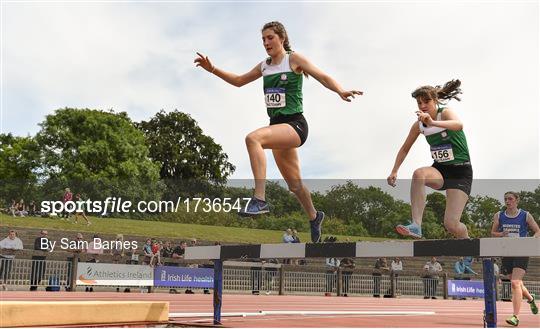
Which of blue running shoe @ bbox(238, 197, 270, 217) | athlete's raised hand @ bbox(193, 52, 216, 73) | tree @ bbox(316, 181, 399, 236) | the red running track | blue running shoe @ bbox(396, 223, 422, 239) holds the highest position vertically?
tree @ bbox(316, 181, 399, 236)

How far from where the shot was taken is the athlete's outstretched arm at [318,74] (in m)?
6.14

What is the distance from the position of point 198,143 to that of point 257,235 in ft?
86.1

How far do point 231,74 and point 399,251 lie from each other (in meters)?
2.78

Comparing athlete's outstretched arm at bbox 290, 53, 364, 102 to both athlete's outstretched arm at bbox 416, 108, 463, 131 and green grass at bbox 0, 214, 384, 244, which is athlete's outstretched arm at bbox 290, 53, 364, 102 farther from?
green grass at bbox 0, 214, 384, 244

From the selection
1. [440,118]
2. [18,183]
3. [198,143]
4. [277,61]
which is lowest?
[440,118]

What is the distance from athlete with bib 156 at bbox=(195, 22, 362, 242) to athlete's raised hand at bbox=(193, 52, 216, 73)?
456 mm

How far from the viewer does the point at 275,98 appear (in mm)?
6633

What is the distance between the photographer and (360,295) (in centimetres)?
2603

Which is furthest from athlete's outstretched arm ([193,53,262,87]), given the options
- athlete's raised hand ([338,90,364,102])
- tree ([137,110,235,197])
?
tree ([137,110,235,197])

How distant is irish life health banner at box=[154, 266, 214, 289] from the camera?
21.9 m

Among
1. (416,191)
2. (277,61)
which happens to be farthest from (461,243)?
(277,61)

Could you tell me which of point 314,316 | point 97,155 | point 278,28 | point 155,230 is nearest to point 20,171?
point 97,155

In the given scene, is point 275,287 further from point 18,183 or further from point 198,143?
point 198,143

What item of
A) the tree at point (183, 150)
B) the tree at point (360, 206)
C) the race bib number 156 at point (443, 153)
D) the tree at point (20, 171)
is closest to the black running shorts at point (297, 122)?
the race bib number 156 at point (443, 153)
